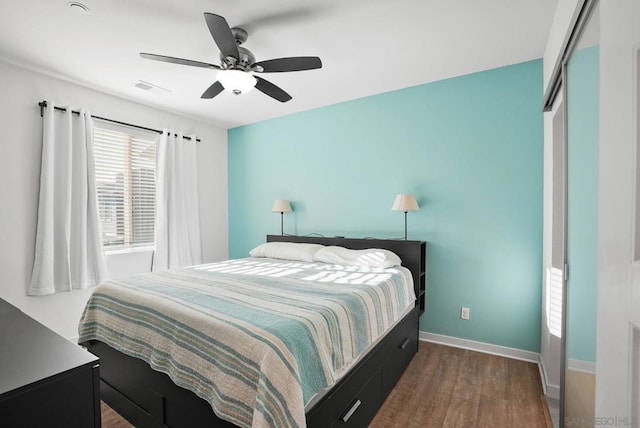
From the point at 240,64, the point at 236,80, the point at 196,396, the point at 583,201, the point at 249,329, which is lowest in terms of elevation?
the point at 196,396

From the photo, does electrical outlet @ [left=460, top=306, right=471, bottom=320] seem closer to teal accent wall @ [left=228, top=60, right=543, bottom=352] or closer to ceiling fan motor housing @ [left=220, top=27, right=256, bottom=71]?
teal accent wall @ [left=228, top=60, right=543, bottom=352]

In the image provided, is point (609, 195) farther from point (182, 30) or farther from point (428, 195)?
point (182, 30)

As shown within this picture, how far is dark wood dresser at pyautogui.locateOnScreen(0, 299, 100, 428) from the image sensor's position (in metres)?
0.75

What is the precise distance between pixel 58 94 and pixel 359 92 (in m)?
3.00

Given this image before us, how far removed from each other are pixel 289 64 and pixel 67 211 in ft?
8.40

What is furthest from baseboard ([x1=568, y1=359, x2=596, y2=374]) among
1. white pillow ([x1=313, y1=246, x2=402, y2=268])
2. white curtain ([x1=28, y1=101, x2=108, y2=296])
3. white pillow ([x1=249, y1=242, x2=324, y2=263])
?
white curtain ([x1=28, y1=101, x2=108, y2=296])

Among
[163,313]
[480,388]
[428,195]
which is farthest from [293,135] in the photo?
[480,388]

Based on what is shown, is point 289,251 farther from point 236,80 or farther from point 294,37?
point 294,37

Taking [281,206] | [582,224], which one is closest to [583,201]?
[582,224]

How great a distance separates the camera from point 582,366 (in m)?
1.30

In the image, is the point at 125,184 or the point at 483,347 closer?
the point at 483,347

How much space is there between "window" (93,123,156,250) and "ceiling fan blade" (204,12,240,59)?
2203mm

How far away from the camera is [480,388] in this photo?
222 cm

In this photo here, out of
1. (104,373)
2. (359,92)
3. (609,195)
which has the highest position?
(359,92)
